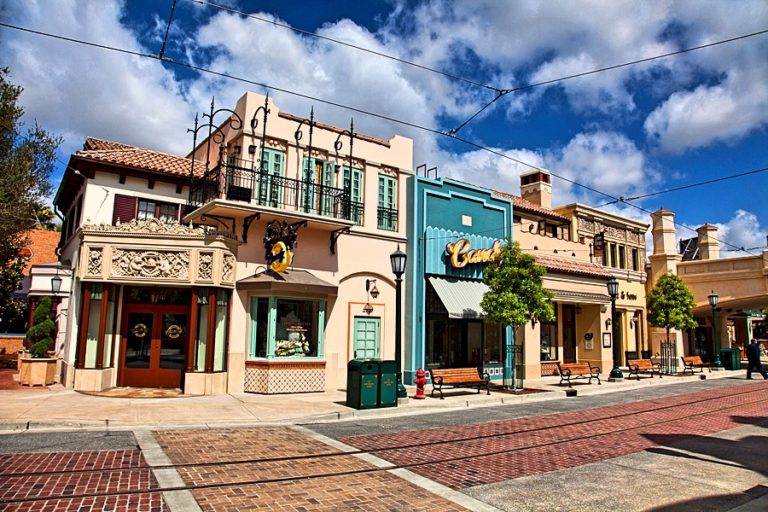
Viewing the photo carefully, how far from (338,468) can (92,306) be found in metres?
11.3

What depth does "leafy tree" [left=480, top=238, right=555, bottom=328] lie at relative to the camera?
18.1m

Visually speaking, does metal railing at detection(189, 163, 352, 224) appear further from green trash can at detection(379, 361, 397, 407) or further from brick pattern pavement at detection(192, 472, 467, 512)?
brick pattern pavement at detection(192, 472, 467, 512)

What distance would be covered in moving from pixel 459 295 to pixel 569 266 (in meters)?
8.41

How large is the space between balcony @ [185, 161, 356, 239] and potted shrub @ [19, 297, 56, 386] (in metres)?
6.16

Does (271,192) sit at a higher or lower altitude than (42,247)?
lower

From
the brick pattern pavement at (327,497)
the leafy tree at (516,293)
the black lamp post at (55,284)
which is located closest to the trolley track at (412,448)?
the brick pattern pavement at (327,497)

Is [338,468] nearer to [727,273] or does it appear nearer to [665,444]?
[665,444]

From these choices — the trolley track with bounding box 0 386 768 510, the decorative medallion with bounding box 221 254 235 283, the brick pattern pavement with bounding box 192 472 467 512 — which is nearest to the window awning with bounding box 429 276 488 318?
the trolley track with bounding box 0 386 768 510

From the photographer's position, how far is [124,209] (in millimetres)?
17266

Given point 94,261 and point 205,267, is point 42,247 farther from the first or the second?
point 205,267

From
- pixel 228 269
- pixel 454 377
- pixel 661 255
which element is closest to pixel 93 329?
pixel 228 269

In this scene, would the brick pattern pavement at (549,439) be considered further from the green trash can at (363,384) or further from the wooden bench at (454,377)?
the wooden bench at (454,377)

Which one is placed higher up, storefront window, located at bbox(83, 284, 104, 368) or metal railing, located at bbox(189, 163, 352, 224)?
metal railing, located at bbox(189, 163, 352, 224)

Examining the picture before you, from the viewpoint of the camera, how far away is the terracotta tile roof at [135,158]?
16.9 meters
